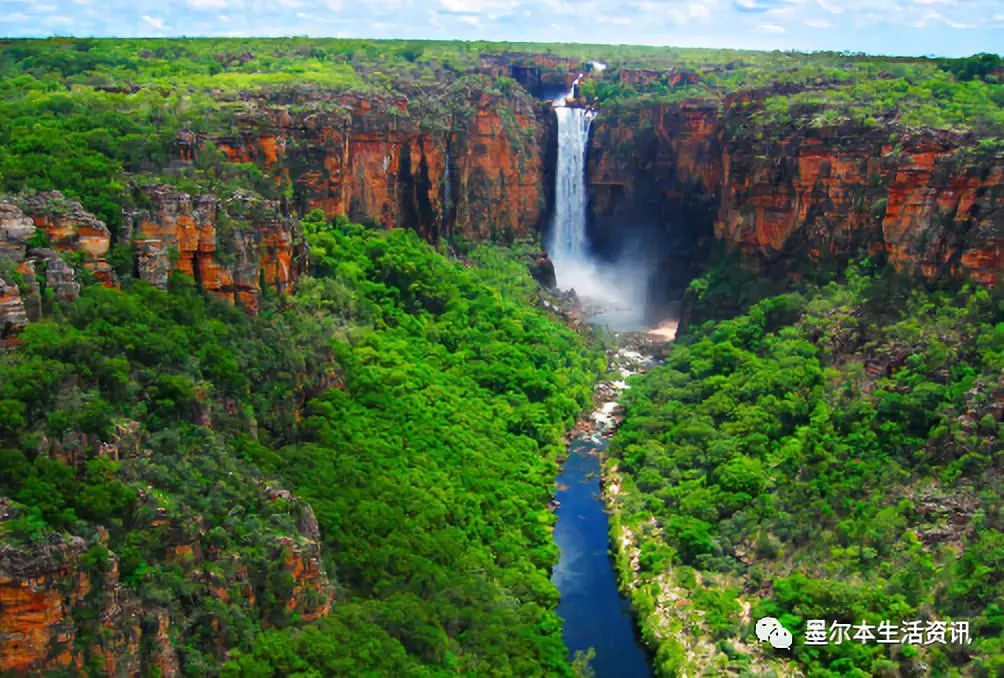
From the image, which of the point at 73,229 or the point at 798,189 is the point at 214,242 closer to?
the point at 73,229

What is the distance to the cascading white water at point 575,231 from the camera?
285ft

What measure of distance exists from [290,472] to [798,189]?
3942cm

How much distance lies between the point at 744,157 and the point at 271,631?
49.2m

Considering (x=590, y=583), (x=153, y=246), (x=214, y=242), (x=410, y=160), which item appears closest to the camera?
(x=153, y=246)

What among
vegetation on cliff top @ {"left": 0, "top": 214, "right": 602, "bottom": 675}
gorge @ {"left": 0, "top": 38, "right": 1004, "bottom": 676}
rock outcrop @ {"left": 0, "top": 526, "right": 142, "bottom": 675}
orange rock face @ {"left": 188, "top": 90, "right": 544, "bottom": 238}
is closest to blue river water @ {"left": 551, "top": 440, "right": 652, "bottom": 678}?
gorge @ {"left": 0, "top": 38, "right": 1004, "bottom": 676}

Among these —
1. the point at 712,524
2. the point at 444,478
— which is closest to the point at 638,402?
the point at 712,524

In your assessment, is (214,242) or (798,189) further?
(798,189)

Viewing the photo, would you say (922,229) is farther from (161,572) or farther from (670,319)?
(161,572)

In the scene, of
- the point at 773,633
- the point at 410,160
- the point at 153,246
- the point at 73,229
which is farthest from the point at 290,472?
the point at 410,160

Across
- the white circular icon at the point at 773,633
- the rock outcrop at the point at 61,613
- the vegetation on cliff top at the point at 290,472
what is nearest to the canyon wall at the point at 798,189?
the white circular icon at the point at 773,633

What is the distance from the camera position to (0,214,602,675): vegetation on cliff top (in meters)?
27.4

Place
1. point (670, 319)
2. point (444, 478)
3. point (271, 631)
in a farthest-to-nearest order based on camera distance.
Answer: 1. point (670, 319)
2. point (444, 478)
3. point (271, 631)

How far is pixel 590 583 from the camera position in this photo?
44.3 m

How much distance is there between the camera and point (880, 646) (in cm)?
3516
